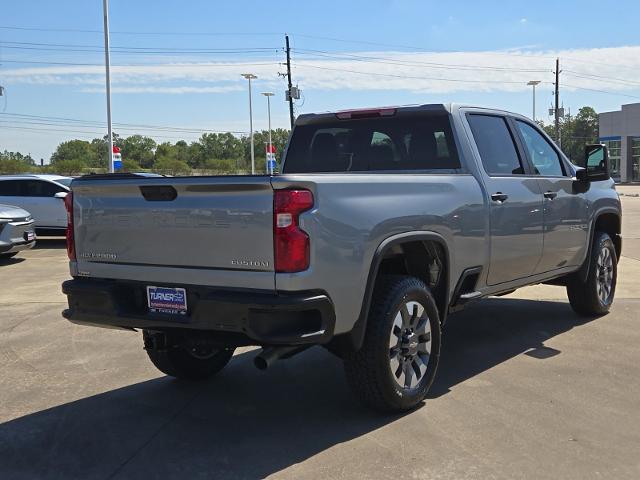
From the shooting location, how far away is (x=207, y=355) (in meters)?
5.17

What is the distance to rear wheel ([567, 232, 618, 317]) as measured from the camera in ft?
22.2

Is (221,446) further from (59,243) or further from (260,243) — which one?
(59,243)

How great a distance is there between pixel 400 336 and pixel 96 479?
6.36 ft

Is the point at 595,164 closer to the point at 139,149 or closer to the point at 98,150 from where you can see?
the point at 139,149

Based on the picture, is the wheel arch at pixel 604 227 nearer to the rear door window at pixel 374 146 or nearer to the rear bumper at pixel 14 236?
the rear door window at pixel 374 146

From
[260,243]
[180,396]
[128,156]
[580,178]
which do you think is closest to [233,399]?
[180,396]

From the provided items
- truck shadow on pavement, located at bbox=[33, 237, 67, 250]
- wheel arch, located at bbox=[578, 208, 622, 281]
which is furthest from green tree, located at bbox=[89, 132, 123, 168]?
wheel arch, located at bbox=[578, 208, 622, 281]

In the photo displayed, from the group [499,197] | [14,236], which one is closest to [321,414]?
[499,197]

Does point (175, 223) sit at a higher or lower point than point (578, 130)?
lower

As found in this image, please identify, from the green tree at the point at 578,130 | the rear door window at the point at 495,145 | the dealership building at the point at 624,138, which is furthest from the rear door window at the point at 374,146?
the green tree at the point at 578,130

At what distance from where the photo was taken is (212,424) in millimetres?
4230

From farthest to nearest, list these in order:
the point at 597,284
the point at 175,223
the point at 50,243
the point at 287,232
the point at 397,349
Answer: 1. the point at 50,243
2. the point at 597,284
3. the point at 397,349
4. the point at 175,223
5. the point at 287,232

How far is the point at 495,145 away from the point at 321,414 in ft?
8.61

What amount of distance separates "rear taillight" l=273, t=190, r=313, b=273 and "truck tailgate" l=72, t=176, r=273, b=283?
0.13 feet
